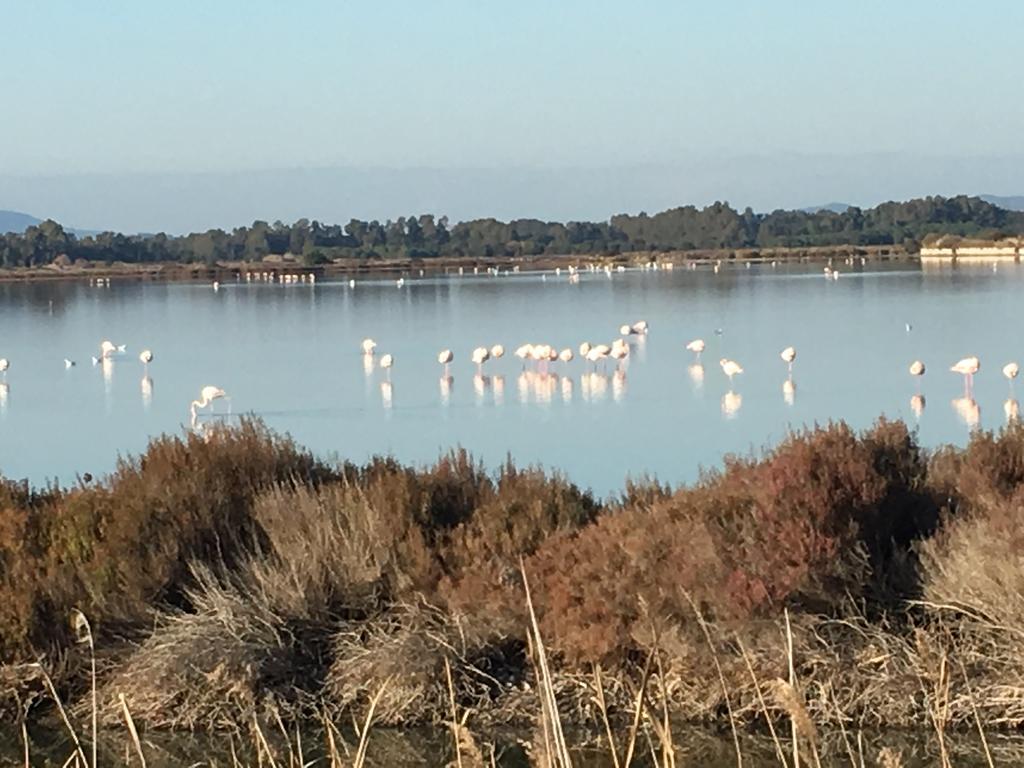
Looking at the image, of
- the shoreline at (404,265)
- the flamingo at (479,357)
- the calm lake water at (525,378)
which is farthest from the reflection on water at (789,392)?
the shoreline at (404,265)

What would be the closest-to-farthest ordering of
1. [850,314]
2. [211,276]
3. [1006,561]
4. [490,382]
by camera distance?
[1006,561]
[490,382]
[850,314]
[211,276]

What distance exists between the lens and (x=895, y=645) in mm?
7160

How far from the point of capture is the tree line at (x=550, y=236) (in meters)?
116

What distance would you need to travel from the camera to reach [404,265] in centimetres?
10294

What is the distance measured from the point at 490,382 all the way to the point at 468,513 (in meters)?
13.8

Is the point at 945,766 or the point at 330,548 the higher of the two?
the point at 945,766

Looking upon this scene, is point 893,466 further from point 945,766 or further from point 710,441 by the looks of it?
point 710,441

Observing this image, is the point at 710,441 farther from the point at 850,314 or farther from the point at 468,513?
the point at 850,314

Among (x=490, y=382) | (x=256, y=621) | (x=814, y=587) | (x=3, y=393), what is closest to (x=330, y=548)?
(x=256, y=621)

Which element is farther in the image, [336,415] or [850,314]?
[850,314]

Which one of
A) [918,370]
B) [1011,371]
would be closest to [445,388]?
[918,370]

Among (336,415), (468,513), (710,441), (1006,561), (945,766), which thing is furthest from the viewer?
(336,415)

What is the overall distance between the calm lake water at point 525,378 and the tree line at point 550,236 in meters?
72.2

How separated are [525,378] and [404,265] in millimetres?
80561
